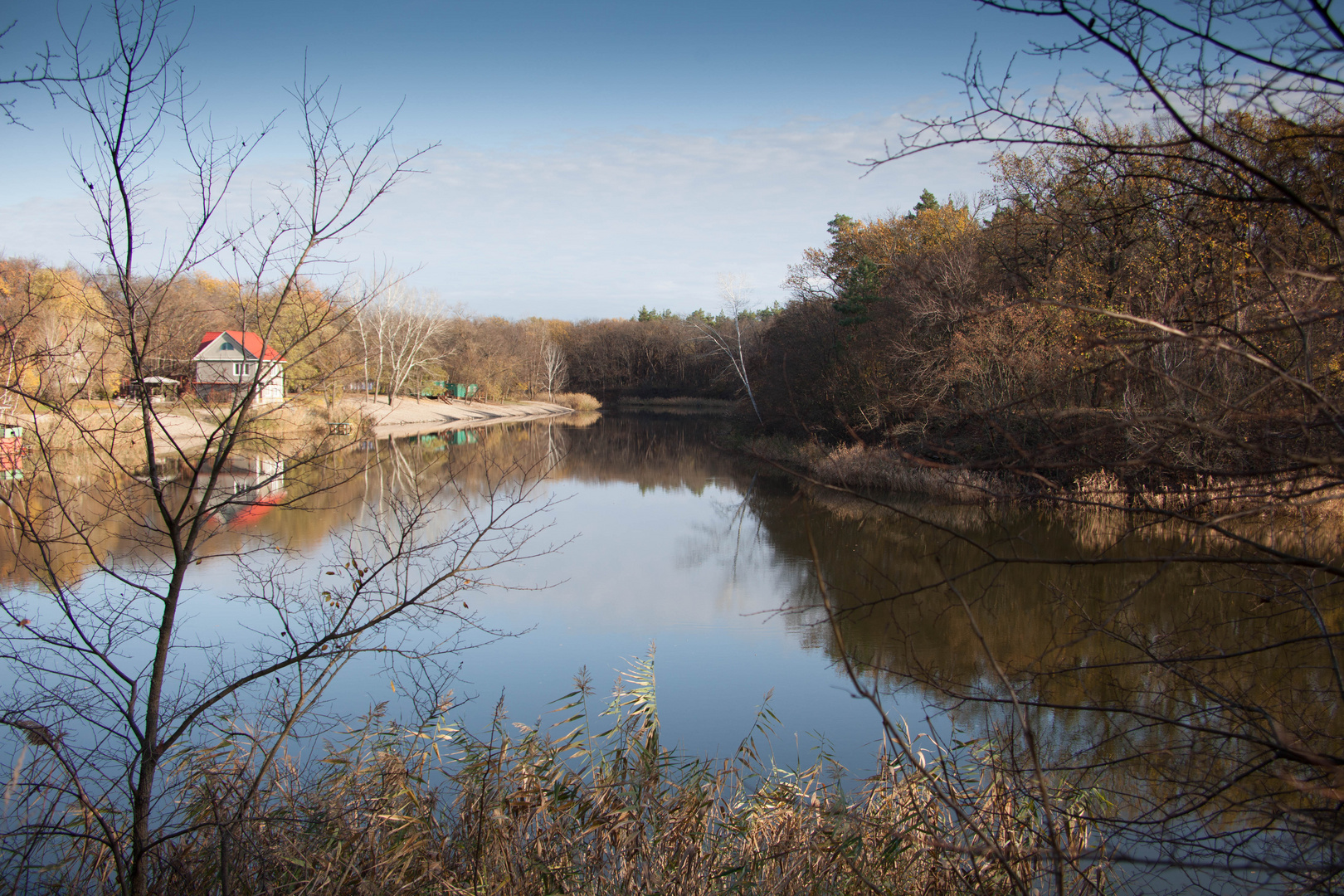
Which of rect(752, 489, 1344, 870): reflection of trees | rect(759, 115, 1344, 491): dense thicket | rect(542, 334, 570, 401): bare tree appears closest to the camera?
rect(759, 115, 1344, 491): dense thicket

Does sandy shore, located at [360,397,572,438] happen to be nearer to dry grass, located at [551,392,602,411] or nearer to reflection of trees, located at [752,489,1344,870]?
dry grass, located at [551,392,602,411]

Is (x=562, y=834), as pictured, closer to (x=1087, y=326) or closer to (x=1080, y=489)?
(x=1080, y=489)

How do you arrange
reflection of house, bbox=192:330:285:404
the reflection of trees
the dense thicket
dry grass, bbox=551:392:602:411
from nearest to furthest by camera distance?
the dense thicket, the reflection of trees, reflection of house, bbox=192:330:285:404, dry grass, bbox=551:392:602:411

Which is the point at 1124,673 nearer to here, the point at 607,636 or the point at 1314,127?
the point at 607,636

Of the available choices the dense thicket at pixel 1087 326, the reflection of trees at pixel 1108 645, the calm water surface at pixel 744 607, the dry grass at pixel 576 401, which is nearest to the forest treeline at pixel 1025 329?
the dense thicket at pixel 1087 326

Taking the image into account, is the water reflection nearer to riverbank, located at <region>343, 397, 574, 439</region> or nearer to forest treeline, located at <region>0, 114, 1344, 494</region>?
forest treeline, located at <region>0, 114, 1344, 494</region>

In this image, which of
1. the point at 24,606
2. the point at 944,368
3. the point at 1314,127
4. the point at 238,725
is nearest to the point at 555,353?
the point at 944,368

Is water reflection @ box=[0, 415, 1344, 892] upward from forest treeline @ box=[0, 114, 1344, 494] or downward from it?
downward

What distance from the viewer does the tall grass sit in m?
3.36

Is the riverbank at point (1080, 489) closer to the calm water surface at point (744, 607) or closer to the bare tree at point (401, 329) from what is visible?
the calm water surface at point (744, 607)

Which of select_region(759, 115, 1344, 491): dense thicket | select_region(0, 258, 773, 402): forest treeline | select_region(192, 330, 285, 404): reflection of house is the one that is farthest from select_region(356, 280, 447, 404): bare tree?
select_region(192, 330, 285, 404): reflection of house

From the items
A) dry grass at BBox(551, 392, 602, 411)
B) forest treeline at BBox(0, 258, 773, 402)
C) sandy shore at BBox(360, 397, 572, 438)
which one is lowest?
sandy shore at BBox(360, 397, 572, 438)

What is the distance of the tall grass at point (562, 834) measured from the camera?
11.0 feet

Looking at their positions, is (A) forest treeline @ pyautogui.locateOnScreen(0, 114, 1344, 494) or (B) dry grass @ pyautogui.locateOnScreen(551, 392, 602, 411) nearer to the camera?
(A) forest treeline @ pyautogui.locateOnScreen(0, 114, 1344, 494)
